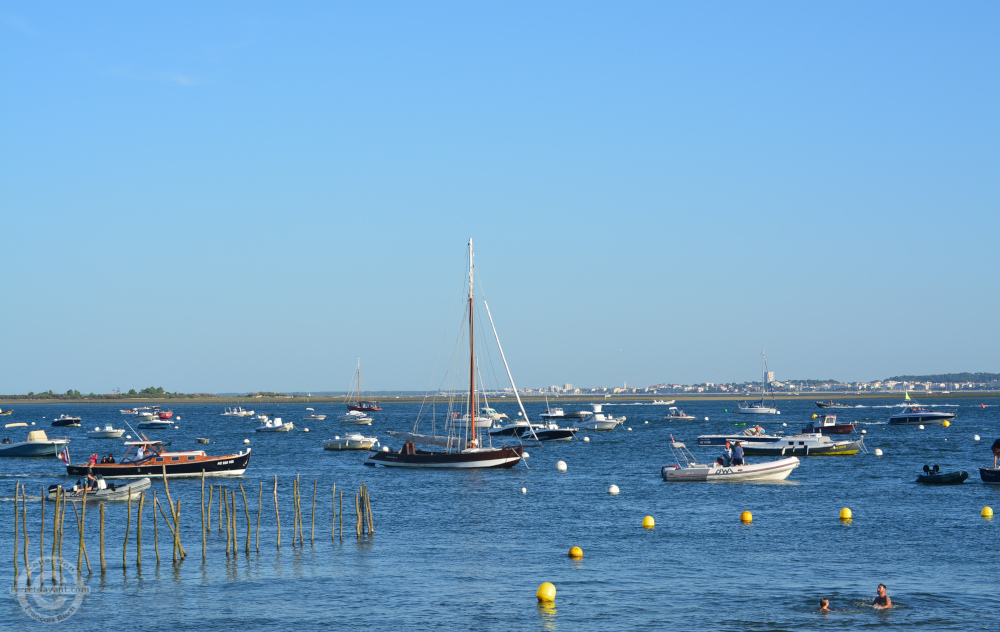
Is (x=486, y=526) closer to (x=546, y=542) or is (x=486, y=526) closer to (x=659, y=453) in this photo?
(x=546, y=542)

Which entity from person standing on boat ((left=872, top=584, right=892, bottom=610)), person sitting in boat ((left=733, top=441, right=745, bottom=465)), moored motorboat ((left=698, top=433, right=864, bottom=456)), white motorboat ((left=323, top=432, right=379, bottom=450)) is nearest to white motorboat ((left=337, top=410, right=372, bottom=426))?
white motorboat ((left=323, top=432, right=379, bottom=450))

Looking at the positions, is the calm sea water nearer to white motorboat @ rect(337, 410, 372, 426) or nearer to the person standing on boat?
Result: the person standing on boat

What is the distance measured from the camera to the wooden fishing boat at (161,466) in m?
68.9

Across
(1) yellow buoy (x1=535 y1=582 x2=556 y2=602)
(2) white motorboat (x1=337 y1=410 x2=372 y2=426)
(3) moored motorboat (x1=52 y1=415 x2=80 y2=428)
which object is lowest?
(2) white motorboat (x1=337 y1=410 x2=372 y2=426)

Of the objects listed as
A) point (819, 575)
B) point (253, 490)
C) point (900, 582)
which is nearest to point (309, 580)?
point (819, 575)

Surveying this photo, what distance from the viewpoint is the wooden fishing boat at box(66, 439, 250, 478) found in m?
68.9

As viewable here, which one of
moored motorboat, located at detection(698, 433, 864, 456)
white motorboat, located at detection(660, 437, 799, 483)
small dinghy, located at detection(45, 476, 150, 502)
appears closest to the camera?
small dinghy, located at detection(45, 476, 150, 502)

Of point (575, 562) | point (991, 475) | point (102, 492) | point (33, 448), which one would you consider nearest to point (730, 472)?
point (991, 475)

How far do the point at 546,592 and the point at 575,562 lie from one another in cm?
689

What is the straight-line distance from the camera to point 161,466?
231 ft

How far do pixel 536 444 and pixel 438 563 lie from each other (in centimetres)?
8107

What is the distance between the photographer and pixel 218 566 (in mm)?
38562

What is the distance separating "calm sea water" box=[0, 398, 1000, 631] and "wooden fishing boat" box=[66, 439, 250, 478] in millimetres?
2079

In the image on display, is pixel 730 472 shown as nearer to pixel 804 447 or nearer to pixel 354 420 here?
pixel 804 447
